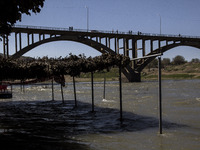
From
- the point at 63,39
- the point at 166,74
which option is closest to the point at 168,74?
the point at 166,74

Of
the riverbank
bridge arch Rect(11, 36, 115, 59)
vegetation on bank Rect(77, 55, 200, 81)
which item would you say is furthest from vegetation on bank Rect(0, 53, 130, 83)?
the riverbank

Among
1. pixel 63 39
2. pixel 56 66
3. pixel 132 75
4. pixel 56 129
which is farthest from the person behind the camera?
pixel 132 75

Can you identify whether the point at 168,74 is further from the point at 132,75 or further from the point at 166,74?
the point at 132,75

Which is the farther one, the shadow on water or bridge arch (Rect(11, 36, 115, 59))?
bridge arch (Rect(11, 36, 115, 59))

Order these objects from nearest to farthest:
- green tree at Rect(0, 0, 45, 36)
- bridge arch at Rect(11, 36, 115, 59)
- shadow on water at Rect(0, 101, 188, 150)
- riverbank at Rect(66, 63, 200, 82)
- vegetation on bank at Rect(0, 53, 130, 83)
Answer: shadow on water at Rect(0, 101, 188, 150)
green tree at Rect(0, 0, 45, 36)
vegetation on bank at Rect(0, 53, 130, 83)
bridge arch at Rect(11, 36, 115, 59)
riverbank at Rect(66, 63, 200, 82)

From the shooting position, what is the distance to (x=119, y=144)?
913cm

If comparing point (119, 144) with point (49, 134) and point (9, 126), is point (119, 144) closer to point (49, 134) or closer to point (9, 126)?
point (49, 134)

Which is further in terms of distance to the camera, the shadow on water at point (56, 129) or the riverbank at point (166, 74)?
the riverbank at point (166, 74)

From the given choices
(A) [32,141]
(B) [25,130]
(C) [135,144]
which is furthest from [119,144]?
(B) [25,130]

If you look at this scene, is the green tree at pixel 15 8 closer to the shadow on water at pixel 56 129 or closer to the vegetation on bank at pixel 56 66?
the vegetation on bank at pixel 56 66

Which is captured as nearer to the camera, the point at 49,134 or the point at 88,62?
the point at 49,134

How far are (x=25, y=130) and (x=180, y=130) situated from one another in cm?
617

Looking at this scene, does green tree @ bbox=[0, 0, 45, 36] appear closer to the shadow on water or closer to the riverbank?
the shadow on water

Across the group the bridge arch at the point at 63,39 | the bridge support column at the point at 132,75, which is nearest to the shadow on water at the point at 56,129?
the bridge arch at the point at 63,39
